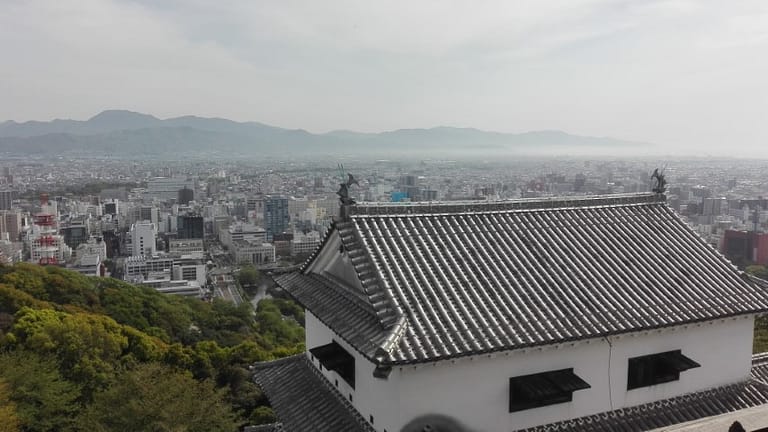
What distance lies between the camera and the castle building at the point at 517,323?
6.78 meters

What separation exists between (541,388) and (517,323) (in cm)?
95

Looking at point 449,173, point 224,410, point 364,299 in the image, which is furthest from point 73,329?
point 449,173

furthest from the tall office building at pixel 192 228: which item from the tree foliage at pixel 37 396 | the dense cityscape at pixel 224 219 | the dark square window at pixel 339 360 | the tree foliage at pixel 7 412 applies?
the dark square window at pixel 339 360

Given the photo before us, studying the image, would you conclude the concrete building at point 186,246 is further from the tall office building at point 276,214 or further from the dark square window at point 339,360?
the dark square window at point 339,360

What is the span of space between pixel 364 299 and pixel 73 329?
62.0 ft

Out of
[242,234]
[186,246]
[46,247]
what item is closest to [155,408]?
[46,247]

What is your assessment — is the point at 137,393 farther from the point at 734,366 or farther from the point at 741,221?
the point at 741,221

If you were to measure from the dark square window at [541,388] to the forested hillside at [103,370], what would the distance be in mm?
9992

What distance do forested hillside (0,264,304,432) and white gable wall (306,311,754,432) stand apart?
8.15 meters

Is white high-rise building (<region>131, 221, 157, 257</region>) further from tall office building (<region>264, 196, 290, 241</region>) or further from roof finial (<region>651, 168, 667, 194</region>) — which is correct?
roof finial (<region>651, 168, 667, 194</region>)

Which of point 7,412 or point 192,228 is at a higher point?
point 7,412

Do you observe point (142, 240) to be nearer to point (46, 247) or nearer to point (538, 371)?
point (46, 247)

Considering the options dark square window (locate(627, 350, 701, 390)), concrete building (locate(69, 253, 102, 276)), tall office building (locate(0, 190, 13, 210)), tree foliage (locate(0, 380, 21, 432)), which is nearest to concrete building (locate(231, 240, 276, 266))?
concrete building (locate(69, 253, 102, 276))

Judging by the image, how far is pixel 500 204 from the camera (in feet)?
30.7
